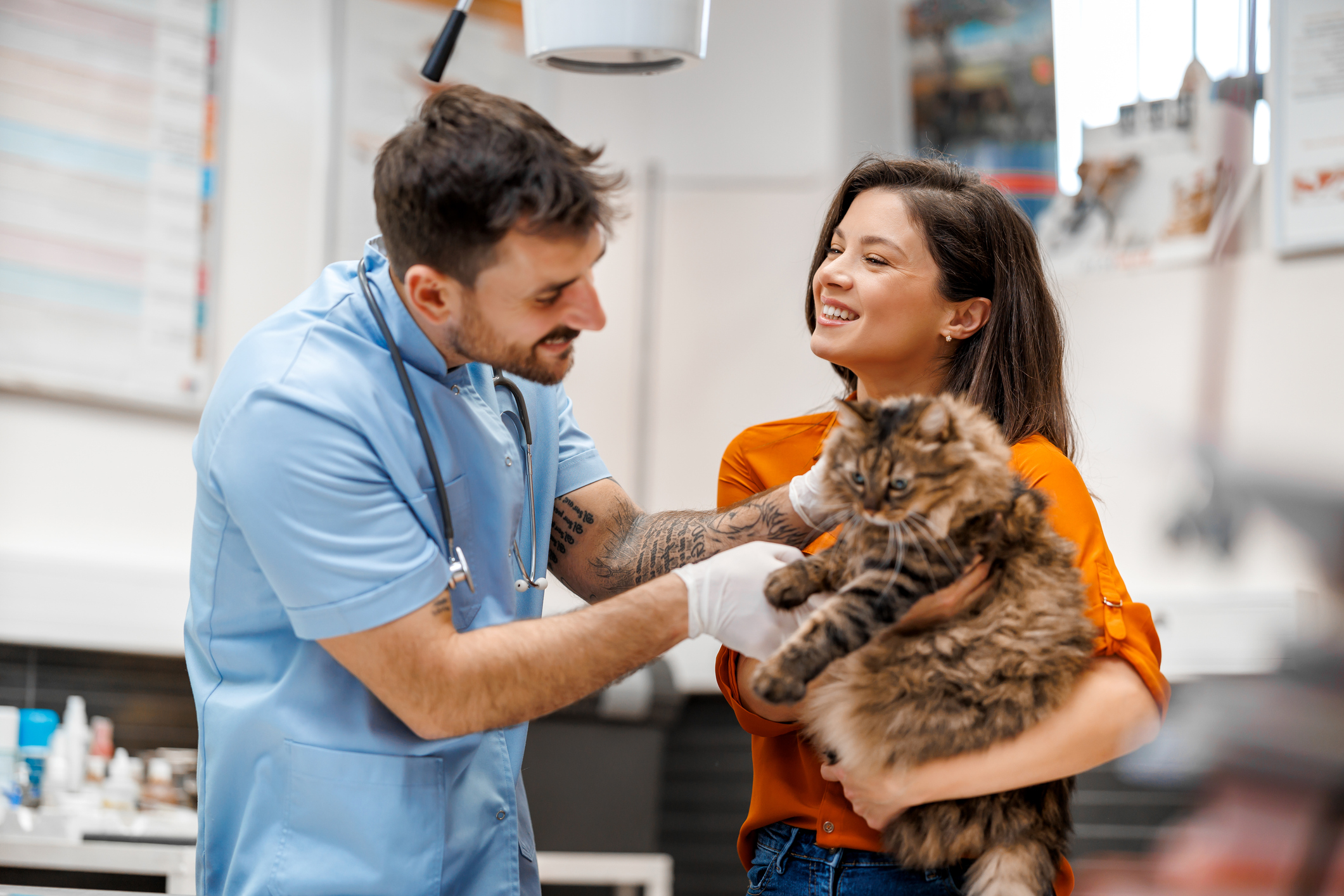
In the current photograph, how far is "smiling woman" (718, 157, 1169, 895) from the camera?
135 cm

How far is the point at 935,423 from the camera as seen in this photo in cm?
139

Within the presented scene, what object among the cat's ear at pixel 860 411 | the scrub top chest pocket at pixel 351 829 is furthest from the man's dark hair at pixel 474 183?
the scrub top chest pocket at pixel 351 829

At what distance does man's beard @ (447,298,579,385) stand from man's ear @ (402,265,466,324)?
0.06 feet

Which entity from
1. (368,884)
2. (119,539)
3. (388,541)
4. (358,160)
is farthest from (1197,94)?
(119,539)

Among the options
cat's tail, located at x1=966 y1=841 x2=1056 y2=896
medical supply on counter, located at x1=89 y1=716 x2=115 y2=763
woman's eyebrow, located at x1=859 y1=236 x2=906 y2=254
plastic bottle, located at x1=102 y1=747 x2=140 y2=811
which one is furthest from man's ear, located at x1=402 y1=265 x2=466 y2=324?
medical supply on counter, located at x1=89 y1=716 x2=115 y2=763

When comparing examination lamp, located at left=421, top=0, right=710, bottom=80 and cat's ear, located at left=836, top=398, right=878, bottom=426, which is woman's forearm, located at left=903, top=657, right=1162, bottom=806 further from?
examination lamp, located at left=421, top=0, right=710, bottom=80

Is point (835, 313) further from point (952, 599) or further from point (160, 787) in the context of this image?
point (160, 787)

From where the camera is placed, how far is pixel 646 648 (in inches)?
55.2

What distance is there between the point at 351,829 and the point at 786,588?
0.65 metres

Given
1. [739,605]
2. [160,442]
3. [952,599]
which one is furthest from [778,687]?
[160,442]

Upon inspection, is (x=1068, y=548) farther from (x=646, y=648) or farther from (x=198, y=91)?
(x=198, y=91)

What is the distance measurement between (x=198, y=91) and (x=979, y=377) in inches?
103

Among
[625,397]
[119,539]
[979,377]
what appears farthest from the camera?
[625,397]

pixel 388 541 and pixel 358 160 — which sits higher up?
pixel 358 160
